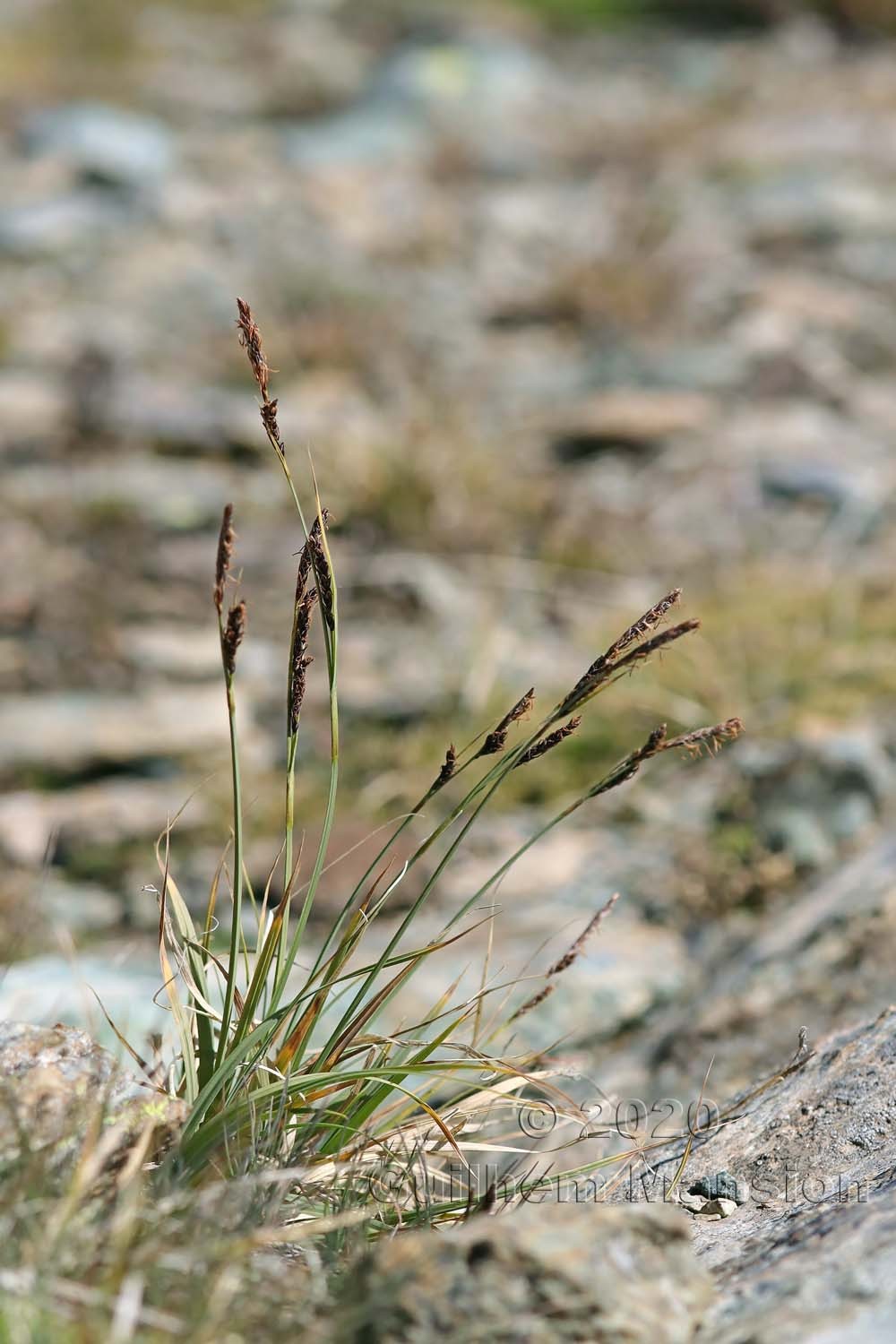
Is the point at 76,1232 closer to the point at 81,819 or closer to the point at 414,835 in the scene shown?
the point at 414,835

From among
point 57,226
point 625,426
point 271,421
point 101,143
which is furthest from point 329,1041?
point 101,143

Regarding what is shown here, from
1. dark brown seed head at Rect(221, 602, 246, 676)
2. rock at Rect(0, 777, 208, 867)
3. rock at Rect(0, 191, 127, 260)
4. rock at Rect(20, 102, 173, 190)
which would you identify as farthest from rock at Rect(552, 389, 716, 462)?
dark brown seed head at Rect(221, 602, 246, 676)

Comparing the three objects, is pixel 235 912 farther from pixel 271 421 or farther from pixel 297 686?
pixel 271 421

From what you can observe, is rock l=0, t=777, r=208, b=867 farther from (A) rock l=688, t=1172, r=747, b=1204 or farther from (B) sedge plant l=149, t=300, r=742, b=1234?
(A) rock l=688, t=1172, r=747, b=1204

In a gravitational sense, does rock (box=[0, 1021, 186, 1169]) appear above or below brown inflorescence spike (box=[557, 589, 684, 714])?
below

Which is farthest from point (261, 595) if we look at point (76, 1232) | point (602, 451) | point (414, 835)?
point (76, 1232)
